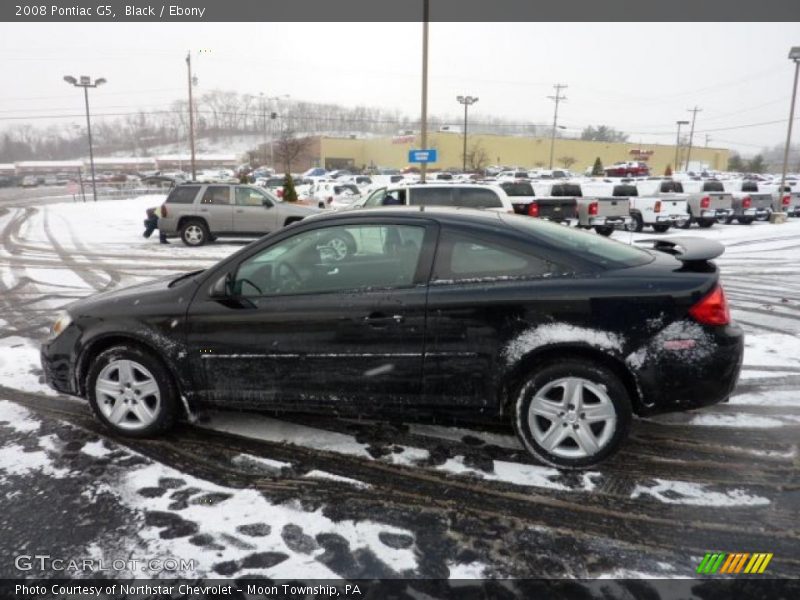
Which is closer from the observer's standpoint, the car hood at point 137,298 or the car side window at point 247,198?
the car hood at point 137,298

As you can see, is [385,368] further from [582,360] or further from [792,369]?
[792,369]

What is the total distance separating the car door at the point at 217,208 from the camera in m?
15.5

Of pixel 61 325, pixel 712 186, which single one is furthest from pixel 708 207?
pixel 61 325

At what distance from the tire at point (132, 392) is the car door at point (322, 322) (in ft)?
1.03

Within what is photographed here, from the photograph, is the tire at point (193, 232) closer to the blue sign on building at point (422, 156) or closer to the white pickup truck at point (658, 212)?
the blue sign on building at point (422, 156)

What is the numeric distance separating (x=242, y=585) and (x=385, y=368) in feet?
4.80

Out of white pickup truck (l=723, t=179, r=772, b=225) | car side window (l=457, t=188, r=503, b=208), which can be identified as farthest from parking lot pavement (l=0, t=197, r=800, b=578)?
white pickup truck (l=723, t=179, r=772, b=225)

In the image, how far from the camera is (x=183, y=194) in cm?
1555

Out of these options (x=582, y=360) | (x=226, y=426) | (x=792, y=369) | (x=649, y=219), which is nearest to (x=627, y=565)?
(x=582, y=360)

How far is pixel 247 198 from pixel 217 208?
83 cm

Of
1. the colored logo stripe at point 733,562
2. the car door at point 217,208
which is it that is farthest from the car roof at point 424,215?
the car door at point 217,208

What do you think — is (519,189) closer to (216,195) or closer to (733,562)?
(216,195)

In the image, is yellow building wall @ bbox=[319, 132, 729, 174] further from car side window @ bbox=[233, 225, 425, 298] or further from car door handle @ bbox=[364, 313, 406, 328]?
car door handle @ bbox=[364, 313, 406, 328]

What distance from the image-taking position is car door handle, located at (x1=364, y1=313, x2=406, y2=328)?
141 inches
